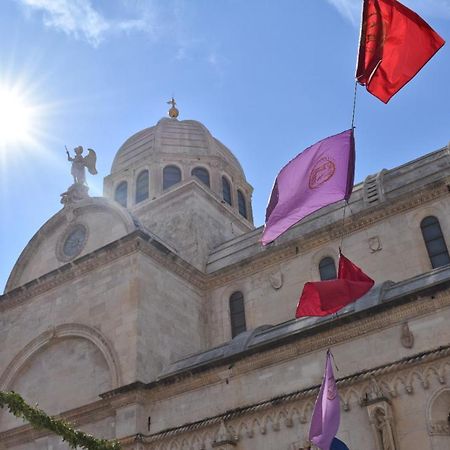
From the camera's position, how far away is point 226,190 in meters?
31.5

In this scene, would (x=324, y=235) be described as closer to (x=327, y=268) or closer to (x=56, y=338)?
(x=327, y=268)

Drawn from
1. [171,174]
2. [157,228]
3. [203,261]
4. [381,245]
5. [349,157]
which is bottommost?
[349,157]

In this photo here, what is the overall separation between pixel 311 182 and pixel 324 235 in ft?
28.9

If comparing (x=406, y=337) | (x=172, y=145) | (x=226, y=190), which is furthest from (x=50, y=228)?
(x=406, y=337)

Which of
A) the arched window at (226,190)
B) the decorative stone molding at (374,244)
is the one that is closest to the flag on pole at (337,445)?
the decorative stone molding at (374,244)

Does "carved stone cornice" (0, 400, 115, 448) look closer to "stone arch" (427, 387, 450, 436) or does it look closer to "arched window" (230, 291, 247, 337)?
"arched window" (230, 291, 247, 337)

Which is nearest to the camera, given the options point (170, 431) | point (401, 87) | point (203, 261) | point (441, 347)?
point (401, 87)

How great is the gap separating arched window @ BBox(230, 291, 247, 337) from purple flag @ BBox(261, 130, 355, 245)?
9.46 m

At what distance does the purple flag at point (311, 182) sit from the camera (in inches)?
487

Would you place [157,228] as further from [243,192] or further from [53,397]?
[53,397]

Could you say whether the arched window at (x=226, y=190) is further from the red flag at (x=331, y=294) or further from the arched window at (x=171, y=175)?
the red flag at (x=331, y=294)

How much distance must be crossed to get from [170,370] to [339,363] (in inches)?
236

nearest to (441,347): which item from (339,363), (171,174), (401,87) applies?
(339,363)

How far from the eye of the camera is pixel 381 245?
67.0ft
